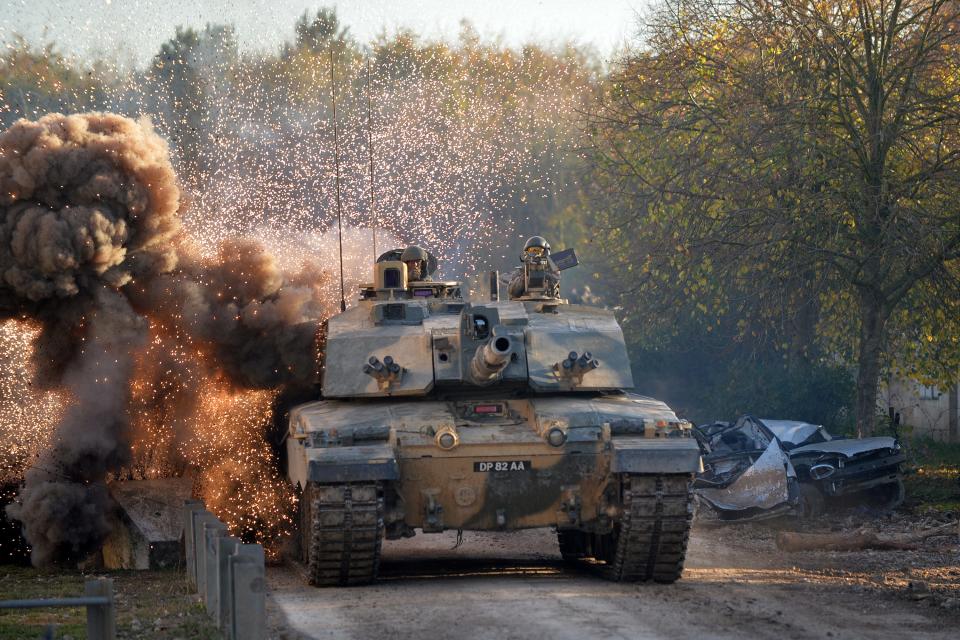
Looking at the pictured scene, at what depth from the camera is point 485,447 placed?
12.8 metres

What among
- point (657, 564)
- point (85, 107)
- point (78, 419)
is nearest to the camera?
point (657, 564)

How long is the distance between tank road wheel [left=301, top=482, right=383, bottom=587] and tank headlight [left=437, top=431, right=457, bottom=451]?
0.67 meters

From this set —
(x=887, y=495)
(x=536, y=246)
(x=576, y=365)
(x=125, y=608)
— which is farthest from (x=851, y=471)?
(x=125, y=608)

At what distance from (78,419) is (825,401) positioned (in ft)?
54.8

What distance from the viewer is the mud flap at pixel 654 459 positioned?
12406 millimetres

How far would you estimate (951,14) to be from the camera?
1930 centimetres

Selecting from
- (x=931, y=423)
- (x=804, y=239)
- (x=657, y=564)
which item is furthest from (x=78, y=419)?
(x=931, y=423)

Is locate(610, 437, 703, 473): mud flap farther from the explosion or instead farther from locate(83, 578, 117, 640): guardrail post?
locate(83, 578, 117, 640): guardrail post

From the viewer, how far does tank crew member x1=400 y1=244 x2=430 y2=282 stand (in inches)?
659

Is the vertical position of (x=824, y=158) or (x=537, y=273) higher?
(x=824, y=158)

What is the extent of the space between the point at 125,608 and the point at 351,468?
218 cm

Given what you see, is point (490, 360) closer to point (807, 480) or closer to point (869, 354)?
point (807, 480)

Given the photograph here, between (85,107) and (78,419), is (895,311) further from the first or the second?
(85,107)

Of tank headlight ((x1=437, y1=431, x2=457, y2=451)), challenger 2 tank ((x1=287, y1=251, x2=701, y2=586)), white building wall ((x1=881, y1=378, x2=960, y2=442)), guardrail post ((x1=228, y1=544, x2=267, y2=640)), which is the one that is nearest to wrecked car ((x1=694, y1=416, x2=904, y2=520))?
challenger 2 tank ((x1=287, y1=251, x2=701, y2=586))
